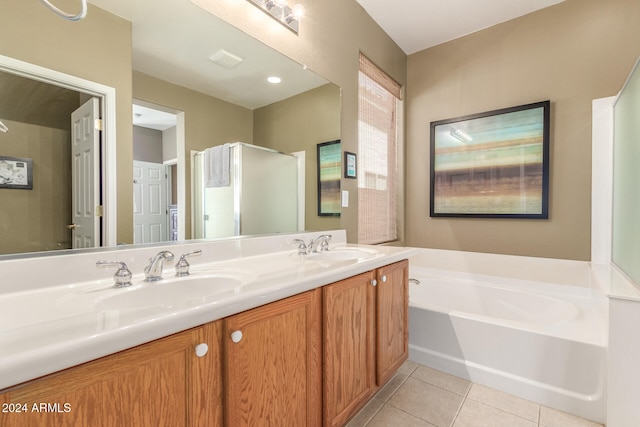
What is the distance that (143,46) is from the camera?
117 cm

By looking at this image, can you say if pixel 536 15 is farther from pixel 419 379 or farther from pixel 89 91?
pixel 89 91

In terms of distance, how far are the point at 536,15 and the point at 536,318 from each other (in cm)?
235

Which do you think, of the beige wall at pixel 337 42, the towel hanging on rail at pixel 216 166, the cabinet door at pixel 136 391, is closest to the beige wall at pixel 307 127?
the beige wall at pixel 337 42

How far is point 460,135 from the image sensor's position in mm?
2668

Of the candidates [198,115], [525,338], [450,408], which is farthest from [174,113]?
[525,338]

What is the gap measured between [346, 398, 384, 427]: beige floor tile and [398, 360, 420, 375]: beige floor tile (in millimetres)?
358

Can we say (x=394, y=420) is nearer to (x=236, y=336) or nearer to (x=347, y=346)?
(x=347, y=346)

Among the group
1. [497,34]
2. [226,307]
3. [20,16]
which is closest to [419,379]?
[226,307]

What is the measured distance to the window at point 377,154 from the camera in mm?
2484

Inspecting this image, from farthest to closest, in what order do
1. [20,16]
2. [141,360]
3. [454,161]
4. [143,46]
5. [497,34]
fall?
[454,161] < [497,34] < [143,46] < [20,16] < [141,360]

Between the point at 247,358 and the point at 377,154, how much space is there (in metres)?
2.19

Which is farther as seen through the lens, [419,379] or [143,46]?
[419,379]

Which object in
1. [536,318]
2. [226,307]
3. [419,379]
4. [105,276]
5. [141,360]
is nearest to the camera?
[141,360]

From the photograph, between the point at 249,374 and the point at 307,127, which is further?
the point at 307,127
